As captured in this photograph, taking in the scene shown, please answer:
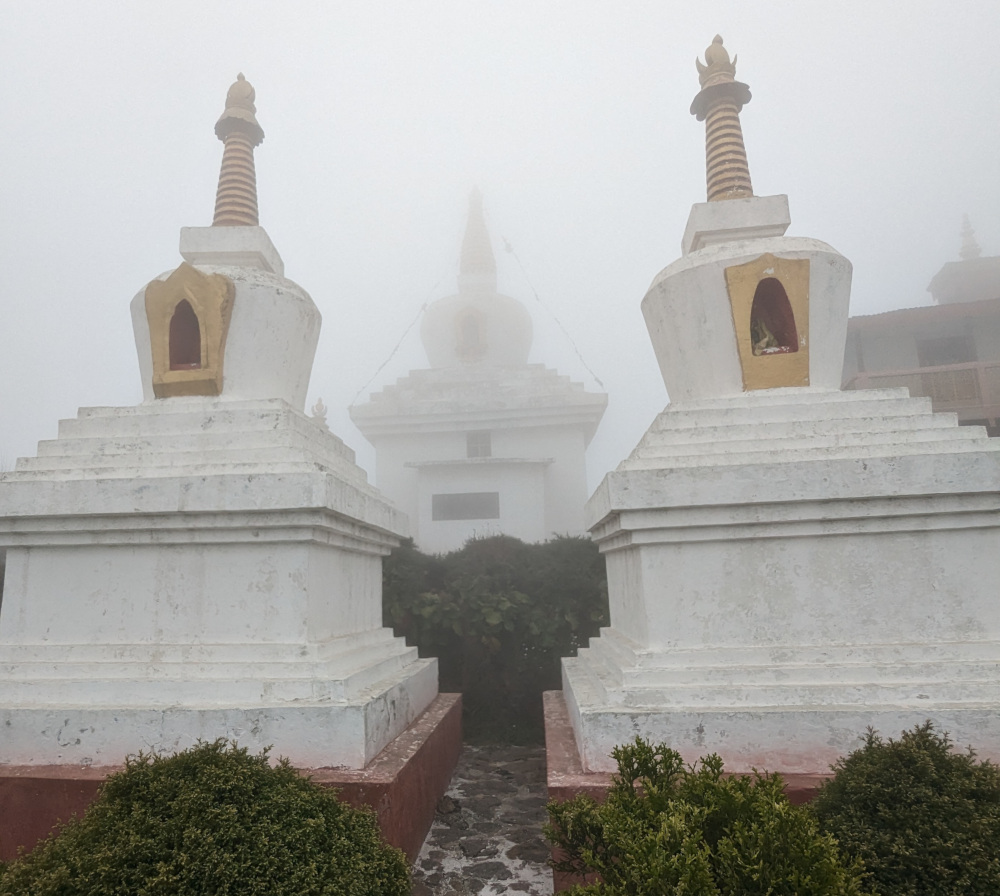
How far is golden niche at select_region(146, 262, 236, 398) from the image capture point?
5254 mm

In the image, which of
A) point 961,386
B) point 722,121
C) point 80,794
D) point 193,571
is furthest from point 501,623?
point 961,386

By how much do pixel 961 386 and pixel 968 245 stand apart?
20.6 m

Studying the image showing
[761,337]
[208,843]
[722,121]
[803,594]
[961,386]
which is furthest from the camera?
[961,386]

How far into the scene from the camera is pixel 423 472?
15.0 m

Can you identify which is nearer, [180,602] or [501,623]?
[180,602]

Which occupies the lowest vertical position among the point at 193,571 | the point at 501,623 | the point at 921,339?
the point at 501,623

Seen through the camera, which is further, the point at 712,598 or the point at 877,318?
the point at 877,318

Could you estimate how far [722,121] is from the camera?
621cm

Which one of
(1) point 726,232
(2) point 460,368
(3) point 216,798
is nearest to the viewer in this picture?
(3) point 216,798

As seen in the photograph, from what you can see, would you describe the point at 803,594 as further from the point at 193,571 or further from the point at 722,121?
the point at 722,121

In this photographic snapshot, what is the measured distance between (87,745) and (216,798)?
6.48ft

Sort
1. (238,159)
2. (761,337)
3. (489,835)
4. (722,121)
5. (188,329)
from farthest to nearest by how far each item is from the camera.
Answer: (238,159) < (722,121) < (188,329) < (761,337) < (489,835)

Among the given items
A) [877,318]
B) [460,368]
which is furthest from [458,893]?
[877,318]

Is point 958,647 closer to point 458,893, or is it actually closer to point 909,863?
point 909,863
